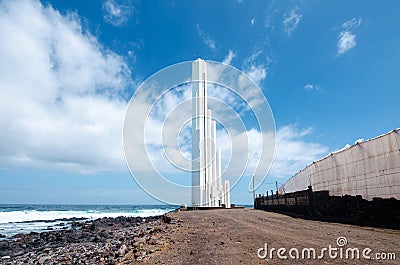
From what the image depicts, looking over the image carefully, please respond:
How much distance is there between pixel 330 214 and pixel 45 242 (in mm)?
17043

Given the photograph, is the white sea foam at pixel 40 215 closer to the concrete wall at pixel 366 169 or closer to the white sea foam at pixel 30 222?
the white sea foam at pixel 30 222

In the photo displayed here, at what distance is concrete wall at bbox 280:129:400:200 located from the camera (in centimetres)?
1042

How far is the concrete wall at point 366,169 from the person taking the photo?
10.4 metres

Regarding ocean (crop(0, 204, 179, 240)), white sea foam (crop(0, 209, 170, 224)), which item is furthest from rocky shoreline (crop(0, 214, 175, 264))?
white sea foam (crop(0, 209, 170, 224))

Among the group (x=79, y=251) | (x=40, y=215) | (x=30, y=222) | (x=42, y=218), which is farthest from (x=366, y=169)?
(x=40, y=215)

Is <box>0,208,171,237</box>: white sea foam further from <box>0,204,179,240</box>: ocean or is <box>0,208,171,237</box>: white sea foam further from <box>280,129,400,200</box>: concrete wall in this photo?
<box>280,129,400,200</box>: concrete wall

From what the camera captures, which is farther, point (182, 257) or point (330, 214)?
point (330, 214)

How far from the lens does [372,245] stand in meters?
6.91

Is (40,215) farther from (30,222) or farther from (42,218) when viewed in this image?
(30,222)

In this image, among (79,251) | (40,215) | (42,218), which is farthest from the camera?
(40,215)

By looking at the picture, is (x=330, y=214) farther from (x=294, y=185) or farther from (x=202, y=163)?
(x=202, y=163)

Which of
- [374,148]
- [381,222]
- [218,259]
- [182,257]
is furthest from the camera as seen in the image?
[374,148]

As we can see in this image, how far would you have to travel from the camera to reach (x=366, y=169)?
12414 millimetres

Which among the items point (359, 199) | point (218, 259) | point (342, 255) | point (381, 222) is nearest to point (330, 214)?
point (359, 199)
